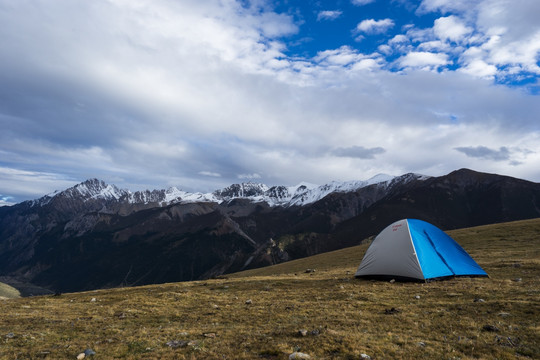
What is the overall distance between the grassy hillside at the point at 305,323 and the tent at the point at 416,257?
1.06 m

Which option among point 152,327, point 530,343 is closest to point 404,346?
point 530,343

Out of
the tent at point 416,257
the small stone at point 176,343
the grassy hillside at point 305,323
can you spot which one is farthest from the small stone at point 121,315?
the tent at point 416,257

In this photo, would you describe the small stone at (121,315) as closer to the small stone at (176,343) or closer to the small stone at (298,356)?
the small stone at (176,343)

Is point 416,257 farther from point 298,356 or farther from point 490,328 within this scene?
point 298,356

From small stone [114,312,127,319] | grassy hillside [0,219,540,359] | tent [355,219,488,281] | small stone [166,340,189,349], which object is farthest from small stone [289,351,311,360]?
tent [355,219,488,281]

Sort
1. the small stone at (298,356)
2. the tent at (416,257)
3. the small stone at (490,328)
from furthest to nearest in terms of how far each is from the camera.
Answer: the tent at (416,257) → the small stone at (490,328) → the small stone at (298,356)

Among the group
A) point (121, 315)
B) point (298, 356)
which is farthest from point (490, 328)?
point (121, 315)

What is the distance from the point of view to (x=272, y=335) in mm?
11453

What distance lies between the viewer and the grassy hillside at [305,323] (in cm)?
988

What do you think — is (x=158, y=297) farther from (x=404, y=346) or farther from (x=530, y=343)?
(x=530, y=343)

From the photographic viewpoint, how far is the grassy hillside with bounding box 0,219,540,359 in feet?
32.4

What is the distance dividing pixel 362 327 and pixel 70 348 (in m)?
11.1

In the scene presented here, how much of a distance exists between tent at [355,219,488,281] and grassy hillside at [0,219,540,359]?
3.48 ft

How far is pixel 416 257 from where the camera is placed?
71.0ft
